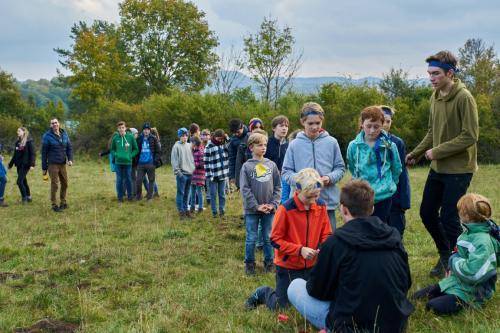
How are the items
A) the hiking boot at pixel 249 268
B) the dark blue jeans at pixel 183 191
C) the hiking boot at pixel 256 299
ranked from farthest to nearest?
the dark blue jeans at pixel 183 191 < the hiking boot at pixel 249 268 < the hiking boot at pixel 256 299

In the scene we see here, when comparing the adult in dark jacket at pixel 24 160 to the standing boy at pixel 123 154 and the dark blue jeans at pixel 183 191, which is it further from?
the dark blue jeans at pixel 183 191

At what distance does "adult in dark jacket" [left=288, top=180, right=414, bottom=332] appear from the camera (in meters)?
3.31

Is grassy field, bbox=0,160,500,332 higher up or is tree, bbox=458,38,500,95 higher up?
tree, bbox=458,38,500,95

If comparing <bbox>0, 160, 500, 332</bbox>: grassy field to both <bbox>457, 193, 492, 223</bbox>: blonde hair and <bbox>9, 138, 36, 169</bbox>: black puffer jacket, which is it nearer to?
<bbox>457, 193, 492, 223</bbox>: blonde hair

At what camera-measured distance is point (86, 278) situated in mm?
5820

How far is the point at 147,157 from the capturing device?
1245cm

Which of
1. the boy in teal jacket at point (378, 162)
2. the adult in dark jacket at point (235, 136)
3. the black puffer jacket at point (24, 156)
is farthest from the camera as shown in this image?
the black puffer jacket at point (24, 156)

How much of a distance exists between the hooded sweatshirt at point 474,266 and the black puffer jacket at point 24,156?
11386 mm

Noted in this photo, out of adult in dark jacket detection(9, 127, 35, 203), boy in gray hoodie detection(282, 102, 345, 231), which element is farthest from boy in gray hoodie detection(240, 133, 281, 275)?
adult in dark jacket detection(9, 127, 35, 203)

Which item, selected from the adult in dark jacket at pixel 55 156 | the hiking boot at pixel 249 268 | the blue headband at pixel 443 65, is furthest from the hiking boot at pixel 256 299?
the adult in dark jacket at pixel 55 156

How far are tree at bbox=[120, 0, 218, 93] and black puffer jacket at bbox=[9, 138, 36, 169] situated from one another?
35.4 metres

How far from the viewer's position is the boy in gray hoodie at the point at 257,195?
6109 millimetres

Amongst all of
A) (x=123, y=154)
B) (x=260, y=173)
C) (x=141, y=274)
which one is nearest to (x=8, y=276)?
(x=141, y=274)

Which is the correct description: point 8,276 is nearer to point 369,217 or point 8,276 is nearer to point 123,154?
point 369,217
